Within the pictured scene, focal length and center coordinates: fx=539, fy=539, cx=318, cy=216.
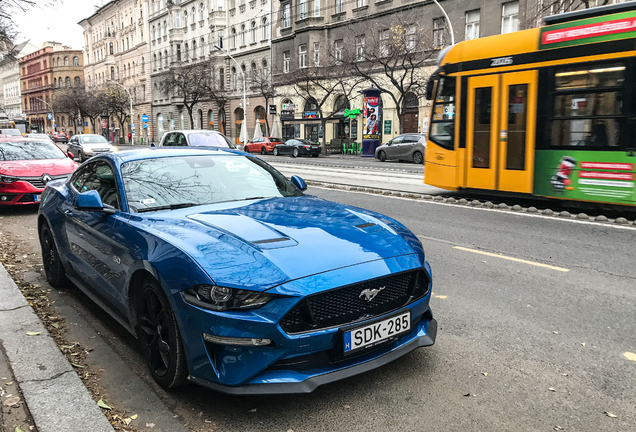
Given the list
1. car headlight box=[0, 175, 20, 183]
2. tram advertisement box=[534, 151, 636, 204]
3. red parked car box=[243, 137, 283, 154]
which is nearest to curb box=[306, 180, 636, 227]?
tram advertisement box=[534, 151, 636, 204]

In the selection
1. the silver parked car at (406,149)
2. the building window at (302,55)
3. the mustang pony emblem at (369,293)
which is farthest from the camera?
the building window at (302,55)

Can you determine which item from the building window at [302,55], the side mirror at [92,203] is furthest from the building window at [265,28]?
the side mirror at [92,203]

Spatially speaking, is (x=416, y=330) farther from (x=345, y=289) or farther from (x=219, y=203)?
(x=219, y=203)

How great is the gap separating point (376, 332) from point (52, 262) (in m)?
4.05

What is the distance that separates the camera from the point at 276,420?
9.87ft

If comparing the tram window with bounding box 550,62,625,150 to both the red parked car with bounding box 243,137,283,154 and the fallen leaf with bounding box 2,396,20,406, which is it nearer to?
the fallen leaf with bounding box 2,396,20,406

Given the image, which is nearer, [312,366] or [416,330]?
[312,366]

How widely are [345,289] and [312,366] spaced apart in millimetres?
454

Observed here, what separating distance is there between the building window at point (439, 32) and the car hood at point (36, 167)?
27.2 metres

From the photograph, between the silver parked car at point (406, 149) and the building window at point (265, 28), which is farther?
the building window at point (265, 28)

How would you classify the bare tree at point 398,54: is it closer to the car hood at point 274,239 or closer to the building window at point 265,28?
the building window at point 265,28

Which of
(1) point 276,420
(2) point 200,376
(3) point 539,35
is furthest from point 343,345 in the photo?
(3) point 539,35

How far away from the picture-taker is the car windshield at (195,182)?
163 inches

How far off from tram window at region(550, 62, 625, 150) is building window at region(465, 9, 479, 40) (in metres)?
24.6
